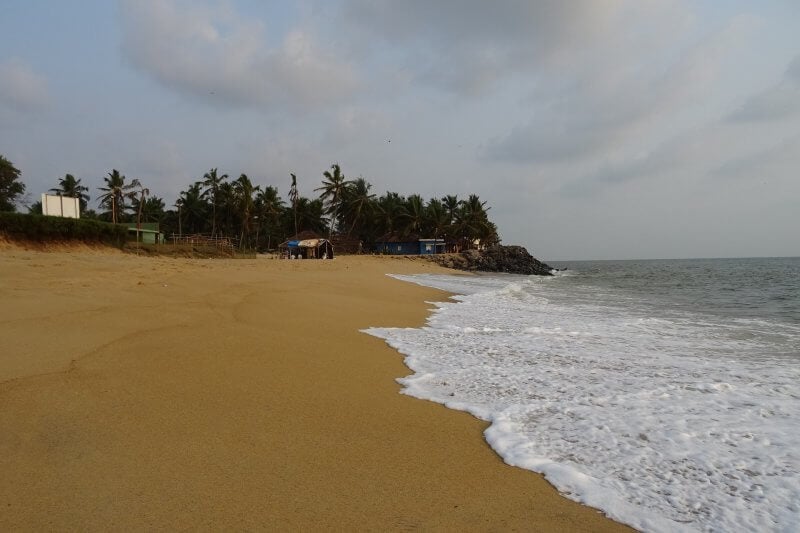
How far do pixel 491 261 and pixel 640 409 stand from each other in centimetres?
5458

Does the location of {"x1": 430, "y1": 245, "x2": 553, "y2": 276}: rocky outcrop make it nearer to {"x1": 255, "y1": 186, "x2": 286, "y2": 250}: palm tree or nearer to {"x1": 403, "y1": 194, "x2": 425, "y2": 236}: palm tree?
{"x1": 403, "y1": 194, "x2": 425, "y2": 236}: palm tree

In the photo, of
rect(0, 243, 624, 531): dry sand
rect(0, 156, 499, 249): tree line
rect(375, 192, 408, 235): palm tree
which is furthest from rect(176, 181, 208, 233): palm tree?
rect(0, 243, 624, 531): dry sand

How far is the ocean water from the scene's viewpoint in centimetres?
283

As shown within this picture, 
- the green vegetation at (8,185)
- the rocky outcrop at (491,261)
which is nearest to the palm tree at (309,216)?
the rocky outcrop at (491,261)

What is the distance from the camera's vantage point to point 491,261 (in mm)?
58094

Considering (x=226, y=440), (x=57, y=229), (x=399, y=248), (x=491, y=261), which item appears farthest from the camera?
(x=399, y=248)

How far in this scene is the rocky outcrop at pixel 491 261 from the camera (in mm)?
52969

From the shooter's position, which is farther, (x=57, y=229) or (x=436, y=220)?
(x=436, y=220)

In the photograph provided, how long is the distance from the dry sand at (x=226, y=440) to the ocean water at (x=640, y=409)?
35 cm

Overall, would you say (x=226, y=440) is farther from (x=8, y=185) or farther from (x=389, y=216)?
(x=389, y=216)

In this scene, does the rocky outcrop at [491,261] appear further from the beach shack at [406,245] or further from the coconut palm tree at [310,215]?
the coconut palm tree at [310,215]

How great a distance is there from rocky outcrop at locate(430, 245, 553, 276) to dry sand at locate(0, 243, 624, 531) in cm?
4612

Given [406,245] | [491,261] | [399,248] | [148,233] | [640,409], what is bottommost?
[491,261]

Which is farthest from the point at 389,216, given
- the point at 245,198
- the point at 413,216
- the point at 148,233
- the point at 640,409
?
the point at 640,409
